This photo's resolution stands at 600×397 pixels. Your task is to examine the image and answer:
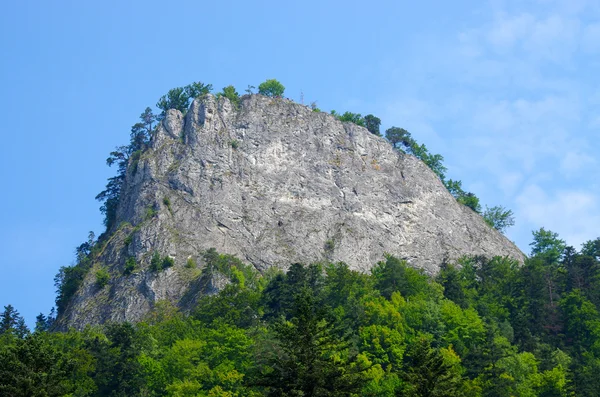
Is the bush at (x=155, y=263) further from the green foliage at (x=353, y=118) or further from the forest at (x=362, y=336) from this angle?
the green foliage at (x=353, y=118)

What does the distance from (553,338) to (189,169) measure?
4358 centimetres

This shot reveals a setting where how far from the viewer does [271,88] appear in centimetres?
12456

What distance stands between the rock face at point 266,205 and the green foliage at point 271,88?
3.28 m

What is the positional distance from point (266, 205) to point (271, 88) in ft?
76.8

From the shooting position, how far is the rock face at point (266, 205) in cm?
9800

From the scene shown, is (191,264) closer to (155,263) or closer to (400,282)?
(155,263)

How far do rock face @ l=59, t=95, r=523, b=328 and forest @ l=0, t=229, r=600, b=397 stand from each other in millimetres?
3430

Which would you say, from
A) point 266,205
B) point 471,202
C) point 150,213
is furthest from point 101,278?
point 471,202

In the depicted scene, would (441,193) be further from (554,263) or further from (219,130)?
(219,130)

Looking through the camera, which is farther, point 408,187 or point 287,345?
point 408,187

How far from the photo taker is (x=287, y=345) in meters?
46.7

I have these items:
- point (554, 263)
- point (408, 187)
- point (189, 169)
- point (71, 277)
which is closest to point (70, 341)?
point (71, 277)

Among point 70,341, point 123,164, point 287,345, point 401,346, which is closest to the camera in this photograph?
point 287,345

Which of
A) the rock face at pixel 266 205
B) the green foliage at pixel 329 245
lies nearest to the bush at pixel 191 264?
the rock face at pixel 266 205
